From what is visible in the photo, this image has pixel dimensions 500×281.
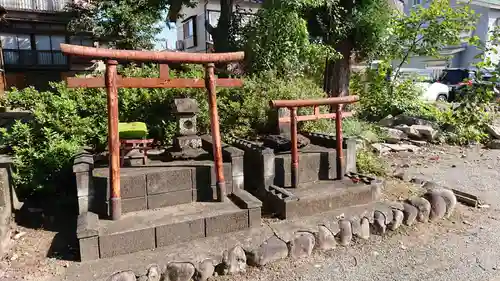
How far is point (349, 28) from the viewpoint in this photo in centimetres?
884

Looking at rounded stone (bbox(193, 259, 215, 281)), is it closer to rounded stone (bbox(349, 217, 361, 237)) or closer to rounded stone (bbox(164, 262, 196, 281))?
rounded stone (bbox(164, 262, 196, 281))

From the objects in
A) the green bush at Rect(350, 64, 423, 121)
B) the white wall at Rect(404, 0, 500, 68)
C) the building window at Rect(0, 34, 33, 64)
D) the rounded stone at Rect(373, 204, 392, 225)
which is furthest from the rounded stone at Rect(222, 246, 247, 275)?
the building window at Rect(0, 34, 33, 64)

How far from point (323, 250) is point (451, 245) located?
5.09ft

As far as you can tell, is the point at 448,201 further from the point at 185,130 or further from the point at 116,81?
the point at 116,81

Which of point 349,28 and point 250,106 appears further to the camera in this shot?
point 349,28

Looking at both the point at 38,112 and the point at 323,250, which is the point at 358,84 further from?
the point at 38,112

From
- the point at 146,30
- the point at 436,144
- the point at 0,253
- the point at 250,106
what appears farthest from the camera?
the point at 146,30

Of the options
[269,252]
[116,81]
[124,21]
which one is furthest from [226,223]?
[124,21]

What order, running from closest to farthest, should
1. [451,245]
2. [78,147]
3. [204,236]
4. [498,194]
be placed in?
1. [204,236]
2. [451,245]
3. [78,147]
4. [498,194]

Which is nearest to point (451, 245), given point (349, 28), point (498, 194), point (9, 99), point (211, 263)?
point (498, 194)

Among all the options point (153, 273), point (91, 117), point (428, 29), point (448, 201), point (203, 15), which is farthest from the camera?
point (203, 15)

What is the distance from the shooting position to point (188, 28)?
2595cm

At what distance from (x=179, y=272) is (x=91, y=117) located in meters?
3.39

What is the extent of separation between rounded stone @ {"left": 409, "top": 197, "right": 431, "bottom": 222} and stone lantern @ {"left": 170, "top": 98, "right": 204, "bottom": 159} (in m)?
3.01
